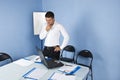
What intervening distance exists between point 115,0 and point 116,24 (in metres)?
0.47

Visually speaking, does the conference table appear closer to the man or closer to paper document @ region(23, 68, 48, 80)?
paper document @ region(23, 68, 48, 80)

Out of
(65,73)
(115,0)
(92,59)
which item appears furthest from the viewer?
(92,59)

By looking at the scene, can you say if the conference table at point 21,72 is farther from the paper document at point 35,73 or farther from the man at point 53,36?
the man at point 53,36

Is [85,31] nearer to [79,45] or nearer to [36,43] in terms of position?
[79,45]

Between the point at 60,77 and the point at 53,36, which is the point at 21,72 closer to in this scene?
the point at 60,77

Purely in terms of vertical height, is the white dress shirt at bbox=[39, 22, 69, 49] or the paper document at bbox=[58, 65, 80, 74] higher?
the white dress shirt at bbox=[39, 22, 69, 49]

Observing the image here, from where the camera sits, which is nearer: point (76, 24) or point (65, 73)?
point (65, 73)

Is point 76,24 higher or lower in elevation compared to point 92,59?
higher

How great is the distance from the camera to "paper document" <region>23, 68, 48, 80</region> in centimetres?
191

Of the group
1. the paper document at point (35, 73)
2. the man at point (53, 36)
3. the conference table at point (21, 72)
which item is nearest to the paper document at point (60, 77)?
the conference table at point (21, 72)

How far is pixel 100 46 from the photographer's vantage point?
3145 millimetres

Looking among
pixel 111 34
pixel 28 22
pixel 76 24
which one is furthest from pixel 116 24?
pixel 28 22

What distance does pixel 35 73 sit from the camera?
2014mm

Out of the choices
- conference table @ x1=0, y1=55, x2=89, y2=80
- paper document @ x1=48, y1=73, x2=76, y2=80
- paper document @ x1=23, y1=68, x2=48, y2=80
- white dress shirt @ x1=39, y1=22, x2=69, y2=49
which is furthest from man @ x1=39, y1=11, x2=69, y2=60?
paper document @ x1=48, y1=73, x2=76, y2=80
